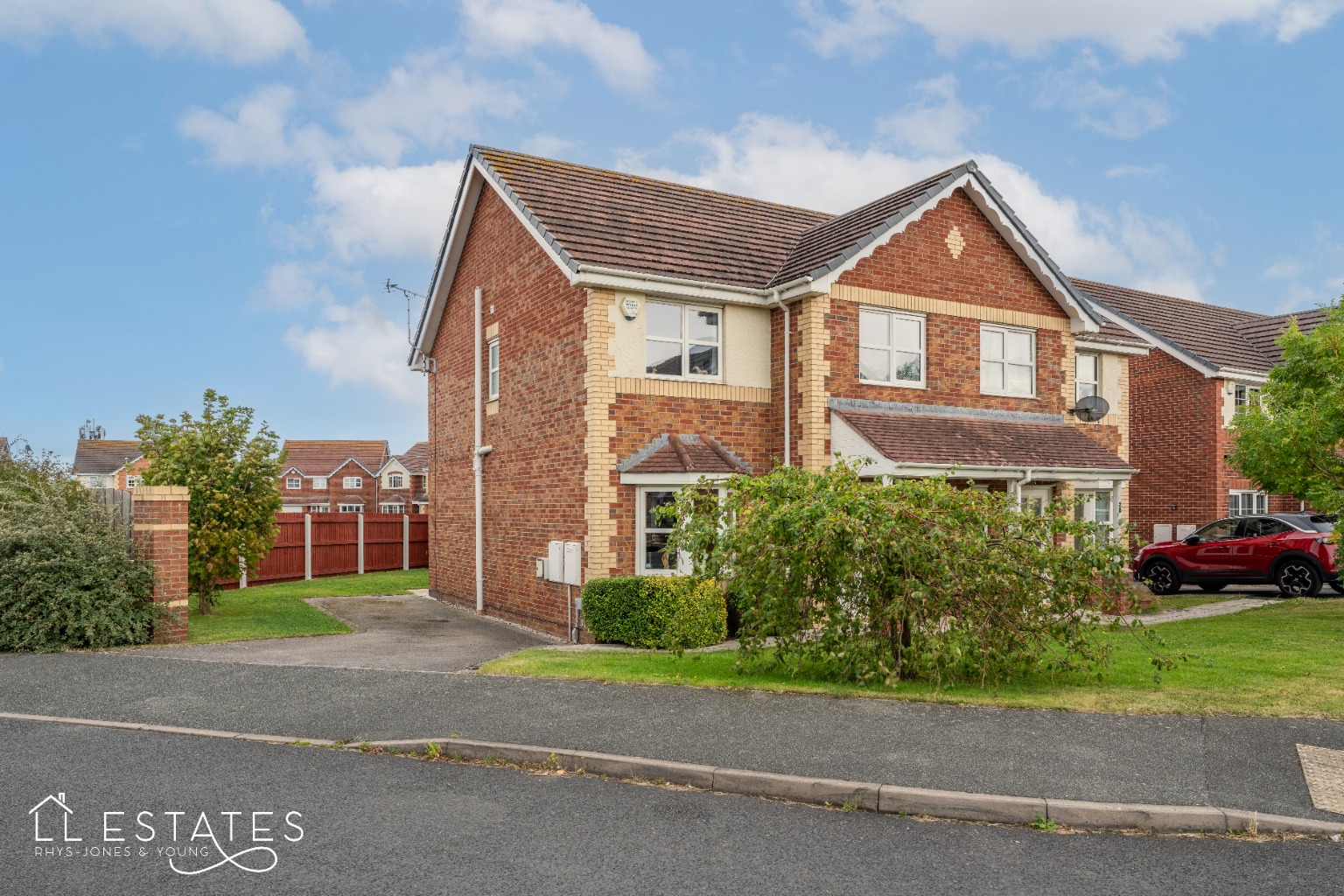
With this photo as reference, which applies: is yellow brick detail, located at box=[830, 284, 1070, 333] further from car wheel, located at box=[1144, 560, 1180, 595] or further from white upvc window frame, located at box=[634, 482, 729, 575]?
car wheel, located at box=[1144, 560, 1180, 595]

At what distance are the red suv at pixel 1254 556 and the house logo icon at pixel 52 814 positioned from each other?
58.5ft

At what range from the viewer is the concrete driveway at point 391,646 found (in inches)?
480

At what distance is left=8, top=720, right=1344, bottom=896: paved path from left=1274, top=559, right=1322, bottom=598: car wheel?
50.7ft

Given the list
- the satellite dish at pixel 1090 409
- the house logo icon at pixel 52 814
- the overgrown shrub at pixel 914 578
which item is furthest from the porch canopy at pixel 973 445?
the house logo icon at pixel 52 814

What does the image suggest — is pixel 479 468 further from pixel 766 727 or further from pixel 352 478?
pixel 352 478

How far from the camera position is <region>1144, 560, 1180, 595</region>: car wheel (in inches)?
824

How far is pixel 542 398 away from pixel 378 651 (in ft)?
16.5

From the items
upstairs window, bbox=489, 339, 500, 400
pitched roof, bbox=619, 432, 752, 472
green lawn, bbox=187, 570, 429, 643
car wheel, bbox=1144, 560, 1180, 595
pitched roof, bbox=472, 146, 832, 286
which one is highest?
pitched roof, bbox=472, 146, 832, 286

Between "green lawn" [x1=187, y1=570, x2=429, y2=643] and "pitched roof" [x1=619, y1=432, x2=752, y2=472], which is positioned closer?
"pitched roof" [x1=619, y1=432, x2=752, y2=472]

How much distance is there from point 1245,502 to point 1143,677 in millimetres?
18256

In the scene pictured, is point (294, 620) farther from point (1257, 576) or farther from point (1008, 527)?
point (1257, 576)

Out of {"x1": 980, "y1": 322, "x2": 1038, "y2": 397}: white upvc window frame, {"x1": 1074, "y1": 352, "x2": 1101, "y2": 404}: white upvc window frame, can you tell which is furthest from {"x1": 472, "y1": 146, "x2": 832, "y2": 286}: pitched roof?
{"x1": 1074, "y1": 352, "x2": 1101, "y2": 404}: white upvc window frame

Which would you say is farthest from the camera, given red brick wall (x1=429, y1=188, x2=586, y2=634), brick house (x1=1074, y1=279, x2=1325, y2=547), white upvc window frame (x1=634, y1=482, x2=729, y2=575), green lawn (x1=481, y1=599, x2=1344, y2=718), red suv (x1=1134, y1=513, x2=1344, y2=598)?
brick house (x1=1074, y1=279, x2=1325, y2=547)

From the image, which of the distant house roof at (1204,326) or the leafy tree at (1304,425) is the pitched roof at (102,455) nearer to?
the distant house roof at (1204,326)
